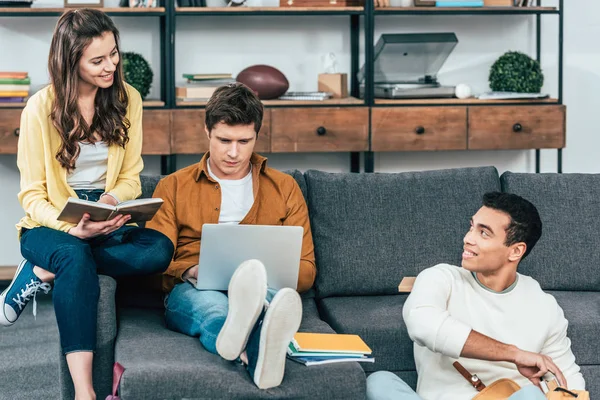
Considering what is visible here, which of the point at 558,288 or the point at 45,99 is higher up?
the point at 45,99

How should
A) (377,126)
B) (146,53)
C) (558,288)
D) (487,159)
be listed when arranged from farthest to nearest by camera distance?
(487,159) < (146,53) < (377,126) < (558,288)

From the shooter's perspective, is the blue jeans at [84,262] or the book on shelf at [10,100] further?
the book on shelf at [10,100]

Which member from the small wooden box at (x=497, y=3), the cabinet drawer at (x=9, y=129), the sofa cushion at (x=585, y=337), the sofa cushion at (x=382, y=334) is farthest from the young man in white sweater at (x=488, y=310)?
the cabinet drawer at (x=9, y=129)

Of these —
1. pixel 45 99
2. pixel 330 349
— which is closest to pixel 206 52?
pixel 45 99

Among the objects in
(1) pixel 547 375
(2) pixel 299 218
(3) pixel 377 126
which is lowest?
(1) pixel 547 375

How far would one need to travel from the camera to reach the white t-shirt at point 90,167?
2588mm

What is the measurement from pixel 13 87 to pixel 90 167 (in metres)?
1.56

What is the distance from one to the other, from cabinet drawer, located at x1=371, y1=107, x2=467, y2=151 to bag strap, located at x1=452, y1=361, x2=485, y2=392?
6.78 feet

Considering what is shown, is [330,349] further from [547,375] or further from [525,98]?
[525,98]

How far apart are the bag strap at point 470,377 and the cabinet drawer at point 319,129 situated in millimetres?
2046

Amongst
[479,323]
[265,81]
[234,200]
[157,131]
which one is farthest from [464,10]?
[479,323]

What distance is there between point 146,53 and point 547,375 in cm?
292

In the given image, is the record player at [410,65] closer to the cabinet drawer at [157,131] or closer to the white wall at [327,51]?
the white wall at [327,51]

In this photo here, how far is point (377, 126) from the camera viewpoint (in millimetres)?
4105
